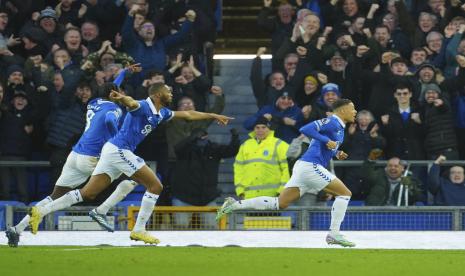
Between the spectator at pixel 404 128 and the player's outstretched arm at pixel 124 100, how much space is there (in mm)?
6360

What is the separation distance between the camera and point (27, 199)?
21.8 m

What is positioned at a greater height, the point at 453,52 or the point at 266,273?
the point at 453,52

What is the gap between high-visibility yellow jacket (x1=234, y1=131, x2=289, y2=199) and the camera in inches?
806

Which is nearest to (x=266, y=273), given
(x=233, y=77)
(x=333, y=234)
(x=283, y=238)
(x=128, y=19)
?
(x=333, y=234)

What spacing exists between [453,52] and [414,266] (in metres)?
10.2

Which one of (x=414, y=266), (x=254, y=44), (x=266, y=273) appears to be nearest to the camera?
(x=266, y=273)

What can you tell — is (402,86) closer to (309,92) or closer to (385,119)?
(385,119)

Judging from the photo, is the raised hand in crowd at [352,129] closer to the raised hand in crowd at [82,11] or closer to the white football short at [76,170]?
the white football short at [76,170]

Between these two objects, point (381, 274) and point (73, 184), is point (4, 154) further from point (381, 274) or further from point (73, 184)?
point (381, 274)

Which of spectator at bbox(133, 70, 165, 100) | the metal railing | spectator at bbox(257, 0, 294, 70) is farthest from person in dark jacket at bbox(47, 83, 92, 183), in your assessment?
spectator at bbox(257, 0, 294, 70)

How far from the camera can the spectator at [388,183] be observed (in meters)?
20.6

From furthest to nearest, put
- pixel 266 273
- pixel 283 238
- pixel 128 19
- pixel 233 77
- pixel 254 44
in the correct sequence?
pixel 254 44
pixel 233 77
pixel 128 19
pixel 283 238
pixel 266 273

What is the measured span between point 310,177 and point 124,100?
272 centimetres

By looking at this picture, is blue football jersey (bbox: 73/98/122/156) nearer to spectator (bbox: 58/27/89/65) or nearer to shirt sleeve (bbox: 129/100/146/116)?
shirt sleeve (bbox: 129/100/146/116)
